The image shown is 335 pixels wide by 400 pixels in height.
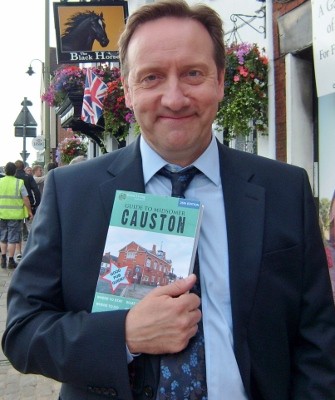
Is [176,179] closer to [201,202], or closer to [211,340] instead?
[201,202]

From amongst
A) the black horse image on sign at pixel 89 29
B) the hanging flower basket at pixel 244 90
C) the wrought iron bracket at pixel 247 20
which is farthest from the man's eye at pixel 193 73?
the black horse image on sign at pixel 89 29

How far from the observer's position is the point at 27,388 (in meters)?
4.75

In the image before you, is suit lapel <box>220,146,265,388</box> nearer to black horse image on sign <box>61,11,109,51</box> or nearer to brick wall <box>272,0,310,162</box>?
brick wall <box>272,0,310,162</box>

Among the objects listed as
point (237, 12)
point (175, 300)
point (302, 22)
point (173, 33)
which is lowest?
point (175, 300)

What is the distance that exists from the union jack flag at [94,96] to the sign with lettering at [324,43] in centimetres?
501

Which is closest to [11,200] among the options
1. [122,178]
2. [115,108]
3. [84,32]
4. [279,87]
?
[115,108]

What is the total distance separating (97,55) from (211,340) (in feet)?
27.0

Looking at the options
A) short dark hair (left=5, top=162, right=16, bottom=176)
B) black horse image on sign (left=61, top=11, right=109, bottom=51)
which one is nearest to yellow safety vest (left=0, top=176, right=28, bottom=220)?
short dark hair (left=5, top=162, right=16, bottom=176)

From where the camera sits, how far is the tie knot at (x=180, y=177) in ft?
6.03

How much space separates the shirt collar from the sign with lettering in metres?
2.56

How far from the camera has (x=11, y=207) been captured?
9930mm

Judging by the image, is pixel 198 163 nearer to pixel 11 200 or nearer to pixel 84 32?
pixel 84 32

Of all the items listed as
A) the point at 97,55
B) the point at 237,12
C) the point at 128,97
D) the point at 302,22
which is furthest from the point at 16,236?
the point at 128,97

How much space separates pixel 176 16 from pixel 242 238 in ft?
2.36
